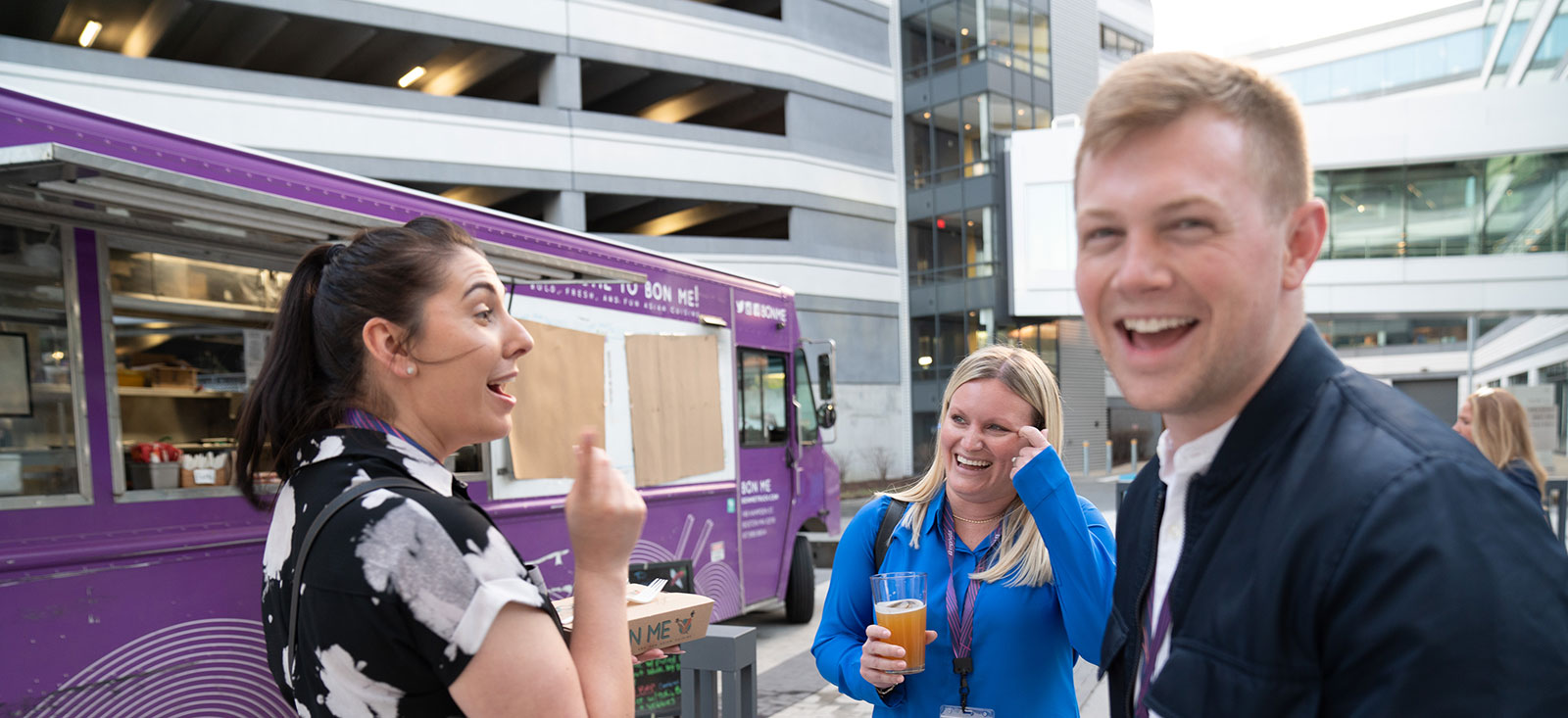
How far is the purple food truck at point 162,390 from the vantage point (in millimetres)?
3285

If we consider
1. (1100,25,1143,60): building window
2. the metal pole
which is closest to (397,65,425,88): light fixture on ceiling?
the metal pole

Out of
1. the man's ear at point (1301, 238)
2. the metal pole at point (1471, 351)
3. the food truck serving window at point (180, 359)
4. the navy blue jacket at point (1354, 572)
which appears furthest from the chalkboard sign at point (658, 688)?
the metal pole at point (1471, 351)

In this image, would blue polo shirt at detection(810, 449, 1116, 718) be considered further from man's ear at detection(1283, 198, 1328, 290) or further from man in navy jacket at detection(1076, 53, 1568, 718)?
man's ear at detection(1283, 198, 1328, 290)

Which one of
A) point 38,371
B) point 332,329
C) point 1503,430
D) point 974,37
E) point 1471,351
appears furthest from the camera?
point 974,37

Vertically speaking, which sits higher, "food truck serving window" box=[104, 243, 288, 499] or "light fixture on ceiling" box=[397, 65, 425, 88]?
"light fixture on ceiling" box=[397, 65, 425, 88]

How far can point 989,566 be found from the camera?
2584 mm

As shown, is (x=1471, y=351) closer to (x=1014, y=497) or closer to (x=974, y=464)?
(x=1014, y=497)

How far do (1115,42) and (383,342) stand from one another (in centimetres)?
4071

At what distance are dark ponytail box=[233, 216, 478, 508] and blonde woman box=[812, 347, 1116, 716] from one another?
137cm

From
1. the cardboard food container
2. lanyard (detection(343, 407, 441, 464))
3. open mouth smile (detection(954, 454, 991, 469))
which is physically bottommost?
the cardboard food container

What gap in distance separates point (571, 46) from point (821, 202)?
8.05 metres

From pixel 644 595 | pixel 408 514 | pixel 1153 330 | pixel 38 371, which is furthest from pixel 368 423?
pixel 38 371

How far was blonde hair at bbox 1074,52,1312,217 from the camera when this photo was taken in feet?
3.52

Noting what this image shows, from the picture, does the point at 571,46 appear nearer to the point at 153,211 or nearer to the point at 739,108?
the point at 739,108
